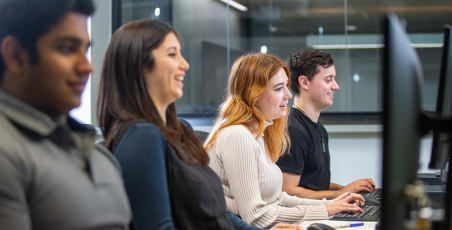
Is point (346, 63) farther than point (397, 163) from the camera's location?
Yes

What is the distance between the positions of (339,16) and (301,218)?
8.69ft

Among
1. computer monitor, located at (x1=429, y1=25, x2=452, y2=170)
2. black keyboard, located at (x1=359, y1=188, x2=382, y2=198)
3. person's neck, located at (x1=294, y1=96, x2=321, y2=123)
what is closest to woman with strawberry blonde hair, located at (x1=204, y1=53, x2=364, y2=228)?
black keyboard, located at (x1=359, y1=188, x2=382, y2=198)

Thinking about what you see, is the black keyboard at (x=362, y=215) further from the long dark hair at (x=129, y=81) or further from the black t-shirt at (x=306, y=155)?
the long dark hair at (x=129, y=81)

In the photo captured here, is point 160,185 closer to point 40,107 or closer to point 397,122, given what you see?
point 40,107

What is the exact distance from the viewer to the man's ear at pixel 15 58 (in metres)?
0.57

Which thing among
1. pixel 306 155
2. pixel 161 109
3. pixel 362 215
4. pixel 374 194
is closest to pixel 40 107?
pixel 161 109

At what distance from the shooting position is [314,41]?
12.0 ft

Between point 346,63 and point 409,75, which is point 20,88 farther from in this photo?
point 346,63

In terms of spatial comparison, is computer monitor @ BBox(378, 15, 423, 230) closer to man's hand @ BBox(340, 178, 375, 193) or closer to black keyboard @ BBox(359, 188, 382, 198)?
black keyboard @ BBox(359, 188, 382, 198)

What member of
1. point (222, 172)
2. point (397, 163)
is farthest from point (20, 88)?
point (222, 172)

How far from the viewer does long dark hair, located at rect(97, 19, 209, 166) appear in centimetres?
93

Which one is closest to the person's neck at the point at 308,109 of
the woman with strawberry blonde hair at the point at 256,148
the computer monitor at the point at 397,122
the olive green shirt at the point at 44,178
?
the woman with strawberry blonde hair at the point at 256,148

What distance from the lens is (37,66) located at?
57 cm

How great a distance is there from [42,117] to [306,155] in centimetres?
155
